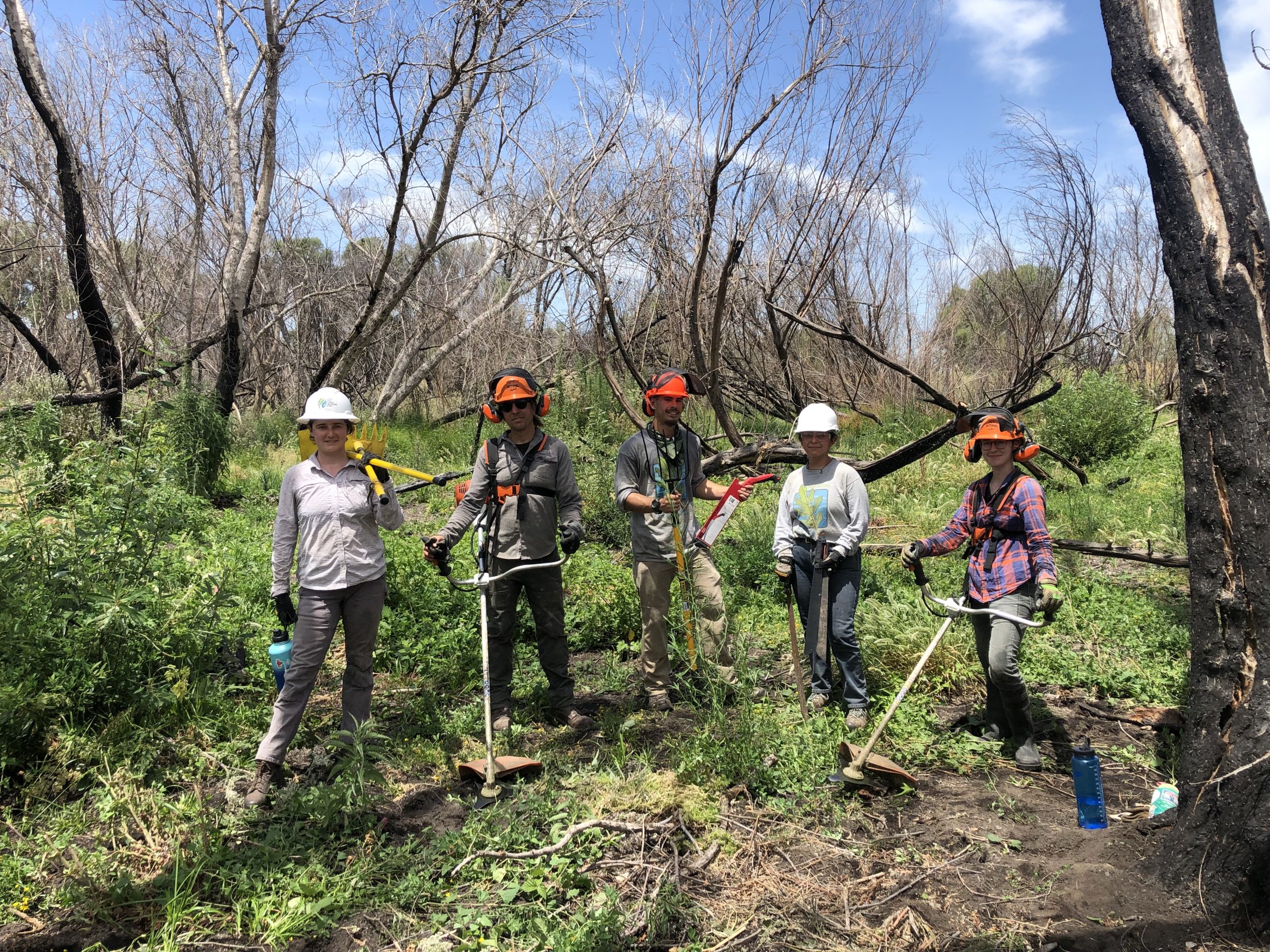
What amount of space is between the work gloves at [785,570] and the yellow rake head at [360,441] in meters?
2.41

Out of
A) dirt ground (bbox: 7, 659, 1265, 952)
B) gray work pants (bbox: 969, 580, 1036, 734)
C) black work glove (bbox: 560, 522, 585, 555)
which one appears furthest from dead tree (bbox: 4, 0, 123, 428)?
gray work pants (bbox: 969, 580, 1036, 734)

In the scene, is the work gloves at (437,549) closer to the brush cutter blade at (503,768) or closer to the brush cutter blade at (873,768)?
the brush cutter blade at (503,768)

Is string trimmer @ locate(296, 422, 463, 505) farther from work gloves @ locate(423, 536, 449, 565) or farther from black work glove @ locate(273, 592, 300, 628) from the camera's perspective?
black work glove @ locate(273, 592, 300, 628)

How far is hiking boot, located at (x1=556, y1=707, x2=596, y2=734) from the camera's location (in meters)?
4.88

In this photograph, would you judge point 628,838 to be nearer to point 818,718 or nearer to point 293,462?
point 818,718

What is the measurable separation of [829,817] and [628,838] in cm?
99

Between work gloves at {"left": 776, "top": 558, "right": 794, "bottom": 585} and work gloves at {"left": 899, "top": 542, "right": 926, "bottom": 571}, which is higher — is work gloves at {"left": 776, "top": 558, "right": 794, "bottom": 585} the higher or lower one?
the lower one

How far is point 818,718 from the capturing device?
4750 mm

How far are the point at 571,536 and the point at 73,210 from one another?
9.37 m

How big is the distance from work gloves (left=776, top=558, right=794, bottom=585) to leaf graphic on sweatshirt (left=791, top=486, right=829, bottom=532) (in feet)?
0.79

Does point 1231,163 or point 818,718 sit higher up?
point 1231,163

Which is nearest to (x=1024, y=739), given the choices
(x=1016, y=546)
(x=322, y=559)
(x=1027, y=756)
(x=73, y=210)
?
(x=1027, y=756)

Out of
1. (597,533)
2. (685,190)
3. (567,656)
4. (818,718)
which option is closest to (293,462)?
(597,533)

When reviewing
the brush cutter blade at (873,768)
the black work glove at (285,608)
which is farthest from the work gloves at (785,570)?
the black work glove at (285,608)
